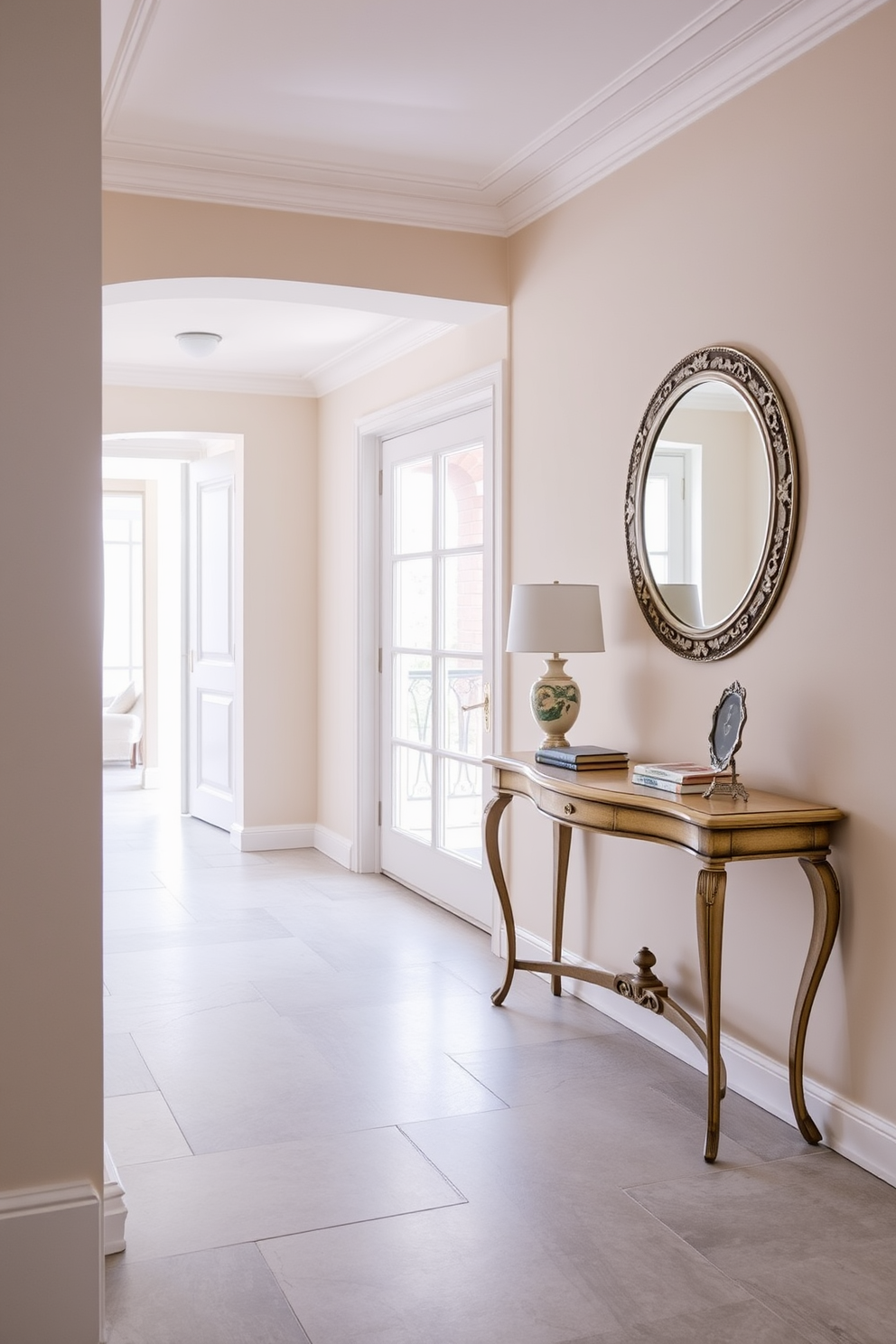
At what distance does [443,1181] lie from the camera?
109 inches

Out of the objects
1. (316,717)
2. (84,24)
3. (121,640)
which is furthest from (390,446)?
(121,640)

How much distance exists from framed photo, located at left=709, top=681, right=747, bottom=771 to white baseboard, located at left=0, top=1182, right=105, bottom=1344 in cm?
171

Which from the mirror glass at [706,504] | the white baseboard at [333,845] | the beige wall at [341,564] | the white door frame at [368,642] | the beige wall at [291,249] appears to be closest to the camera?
the mirror glass at [706,504]

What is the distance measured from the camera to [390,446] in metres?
5.96

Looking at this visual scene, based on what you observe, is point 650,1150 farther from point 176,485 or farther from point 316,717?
point 176,485

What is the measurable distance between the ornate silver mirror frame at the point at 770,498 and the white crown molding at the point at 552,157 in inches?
28.1

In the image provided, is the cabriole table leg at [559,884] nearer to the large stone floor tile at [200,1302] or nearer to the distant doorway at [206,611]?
the large stone floor tile at [200,1302]

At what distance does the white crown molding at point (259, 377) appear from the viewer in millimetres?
6004

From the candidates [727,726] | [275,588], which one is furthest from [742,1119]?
[275,588]

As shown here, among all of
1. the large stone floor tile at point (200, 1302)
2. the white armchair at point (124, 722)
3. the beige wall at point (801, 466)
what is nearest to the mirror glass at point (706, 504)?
the beige wall at point (801, 466)

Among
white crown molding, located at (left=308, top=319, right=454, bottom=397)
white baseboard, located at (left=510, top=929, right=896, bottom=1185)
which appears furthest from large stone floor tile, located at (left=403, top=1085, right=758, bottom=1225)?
white crown molding, located at (left=308, top=319, right=454, bottom=397)

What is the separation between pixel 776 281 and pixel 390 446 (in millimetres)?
3094

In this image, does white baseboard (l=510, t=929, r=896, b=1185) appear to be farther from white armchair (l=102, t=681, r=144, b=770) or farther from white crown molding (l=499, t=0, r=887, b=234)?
white armchair (l=102, t=681, r=144, b=770)

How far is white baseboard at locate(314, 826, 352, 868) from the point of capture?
631cm
